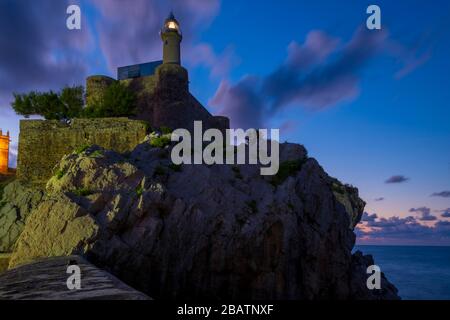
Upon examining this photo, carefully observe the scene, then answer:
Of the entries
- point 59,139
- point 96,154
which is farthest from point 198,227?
point 59,139

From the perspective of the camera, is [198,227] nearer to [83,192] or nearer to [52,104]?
[83,192]

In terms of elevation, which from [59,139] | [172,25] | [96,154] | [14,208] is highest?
[172,25]

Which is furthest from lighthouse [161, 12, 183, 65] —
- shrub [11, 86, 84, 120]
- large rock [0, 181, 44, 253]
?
large rock [0, 181, 44, 253]

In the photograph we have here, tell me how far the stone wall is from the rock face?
373 inches

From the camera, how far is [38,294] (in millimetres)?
5387

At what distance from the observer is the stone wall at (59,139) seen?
100.0 feet

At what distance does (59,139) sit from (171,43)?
22.9m

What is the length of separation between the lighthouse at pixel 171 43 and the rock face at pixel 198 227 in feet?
88.7

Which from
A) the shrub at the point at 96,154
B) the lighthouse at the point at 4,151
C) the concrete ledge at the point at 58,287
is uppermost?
the lighthouse at the point at 4,151

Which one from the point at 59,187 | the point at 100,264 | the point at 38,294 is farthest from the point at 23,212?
the point at 38,294

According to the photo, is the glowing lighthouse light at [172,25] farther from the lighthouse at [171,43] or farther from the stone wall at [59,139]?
the stone wall at [59,139]

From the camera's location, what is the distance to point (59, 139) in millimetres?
30828

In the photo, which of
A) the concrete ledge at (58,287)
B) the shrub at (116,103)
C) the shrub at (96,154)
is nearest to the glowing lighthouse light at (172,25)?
the shrub at (116,103)
